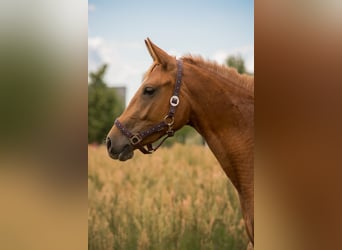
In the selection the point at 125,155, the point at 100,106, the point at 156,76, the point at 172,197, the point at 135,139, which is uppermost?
the point at 156,76

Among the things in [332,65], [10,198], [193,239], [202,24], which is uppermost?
[202,24]

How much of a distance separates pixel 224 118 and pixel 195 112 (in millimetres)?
228

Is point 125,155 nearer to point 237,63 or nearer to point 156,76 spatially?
point 156,76

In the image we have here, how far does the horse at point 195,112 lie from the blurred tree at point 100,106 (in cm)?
24

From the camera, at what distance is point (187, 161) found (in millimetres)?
3012

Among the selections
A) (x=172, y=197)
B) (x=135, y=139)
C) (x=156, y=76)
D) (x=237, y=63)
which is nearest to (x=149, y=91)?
(x=156, y=76)

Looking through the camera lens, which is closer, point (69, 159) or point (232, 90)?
point (232, 90)

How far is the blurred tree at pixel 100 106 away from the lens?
118 inches

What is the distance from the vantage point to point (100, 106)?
3.03 m

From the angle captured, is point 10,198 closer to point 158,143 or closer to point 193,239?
point 158,143

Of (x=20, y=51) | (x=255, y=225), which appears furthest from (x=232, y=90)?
(x=20, y=51)

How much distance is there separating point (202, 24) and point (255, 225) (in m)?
1.67

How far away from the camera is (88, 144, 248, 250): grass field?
3.00 metres

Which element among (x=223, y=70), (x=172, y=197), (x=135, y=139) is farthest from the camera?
(x=172, y=197)
